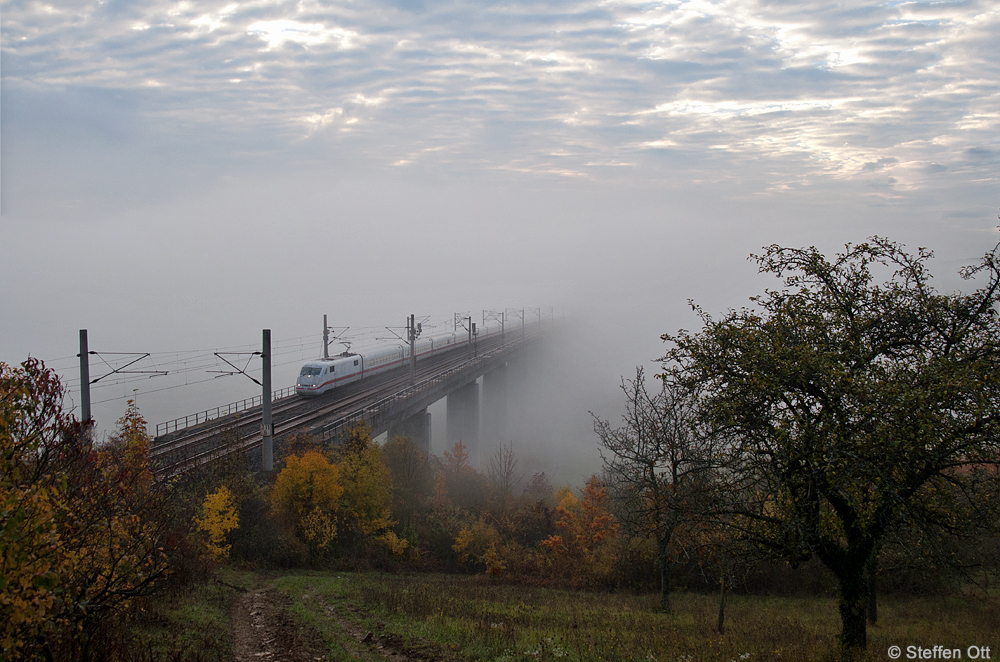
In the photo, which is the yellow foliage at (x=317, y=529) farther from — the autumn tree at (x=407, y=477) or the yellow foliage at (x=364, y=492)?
the autumn tree at (x=407, y=477)

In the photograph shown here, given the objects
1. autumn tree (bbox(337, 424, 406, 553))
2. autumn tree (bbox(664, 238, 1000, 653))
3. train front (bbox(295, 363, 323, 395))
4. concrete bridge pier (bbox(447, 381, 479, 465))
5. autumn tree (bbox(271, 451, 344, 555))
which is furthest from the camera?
concrete bridge pier (bbox(447, 381, 479, 465))

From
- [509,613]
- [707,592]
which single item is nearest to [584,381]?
[707,592]

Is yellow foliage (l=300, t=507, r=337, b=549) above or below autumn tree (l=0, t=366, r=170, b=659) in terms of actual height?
below

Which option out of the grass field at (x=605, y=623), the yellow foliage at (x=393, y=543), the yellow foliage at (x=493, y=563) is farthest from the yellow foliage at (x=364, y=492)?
the grass field at (x=605, y=623)

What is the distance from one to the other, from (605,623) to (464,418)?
6181 centimetres

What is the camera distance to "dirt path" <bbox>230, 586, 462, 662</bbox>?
12.1 metres

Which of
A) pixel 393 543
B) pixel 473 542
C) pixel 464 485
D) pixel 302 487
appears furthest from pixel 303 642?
pixel 464 485

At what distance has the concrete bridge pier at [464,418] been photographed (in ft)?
250

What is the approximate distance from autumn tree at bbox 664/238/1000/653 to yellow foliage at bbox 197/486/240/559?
20443mm

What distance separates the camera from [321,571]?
2667 centimetres

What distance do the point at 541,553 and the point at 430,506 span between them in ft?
26.3

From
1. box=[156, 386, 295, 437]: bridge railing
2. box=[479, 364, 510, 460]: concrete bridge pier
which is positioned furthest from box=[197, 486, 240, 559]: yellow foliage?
box=[479, 364, 510, 460]: concrete bridge pier

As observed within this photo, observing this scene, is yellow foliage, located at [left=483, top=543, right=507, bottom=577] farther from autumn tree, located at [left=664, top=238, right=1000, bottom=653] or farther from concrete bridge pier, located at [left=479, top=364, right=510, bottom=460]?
concrete bridge pier, located at [left=479, top=364, right=510, bottom=460]

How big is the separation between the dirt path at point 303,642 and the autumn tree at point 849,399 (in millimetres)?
7244
